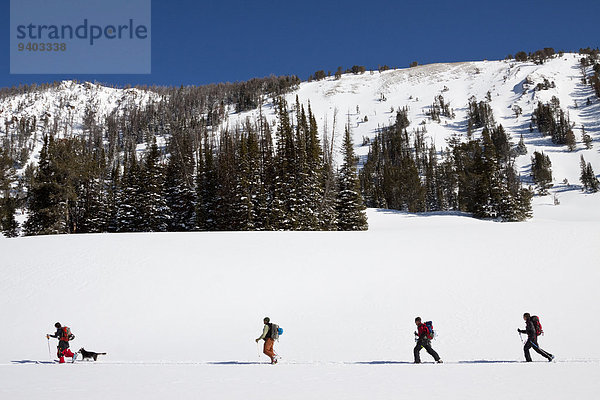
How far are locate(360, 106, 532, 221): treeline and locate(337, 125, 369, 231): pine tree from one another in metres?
21.4

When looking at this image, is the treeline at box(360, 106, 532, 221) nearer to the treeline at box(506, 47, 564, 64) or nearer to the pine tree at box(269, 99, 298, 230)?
the pine tree at box(269, 99, 298, 230)

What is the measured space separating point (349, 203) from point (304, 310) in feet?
101

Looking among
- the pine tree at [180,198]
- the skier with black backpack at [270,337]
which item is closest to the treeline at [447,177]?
the pine tree at [180,198]

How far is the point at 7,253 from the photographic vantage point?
25.7 meters

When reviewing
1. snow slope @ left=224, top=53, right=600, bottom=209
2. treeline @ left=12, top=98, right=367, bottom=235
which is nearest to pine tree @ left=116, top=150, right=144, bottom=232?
treeline @ left=12, top=98, right=367, bottom=235

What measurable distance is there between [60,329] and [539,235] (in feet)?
105

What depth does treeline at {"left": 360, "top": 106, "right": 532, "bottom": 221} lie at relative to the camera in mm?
55812

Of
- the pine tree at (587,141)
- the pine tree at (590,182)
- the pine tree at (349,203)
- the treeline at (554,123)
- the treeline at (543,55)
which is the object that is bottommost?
the pine tree at (349,203)

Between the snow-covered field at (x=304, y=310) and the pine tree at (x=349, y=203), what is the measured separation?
15.4 metres

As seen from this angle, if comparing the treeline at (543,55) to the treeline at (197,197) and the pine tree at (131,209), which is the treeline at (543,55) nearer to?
the treeline at (197,197)

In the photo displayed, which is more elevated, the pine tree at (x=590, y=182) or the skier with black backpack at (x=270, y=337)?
the pine tree at (x=590, y=182)

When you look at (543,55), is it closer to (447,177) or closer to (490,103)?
(490,103)

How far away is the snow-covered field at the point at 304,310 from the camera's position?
8562 millimetres

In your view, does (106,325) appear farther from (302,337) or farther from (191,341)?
(302,337)
